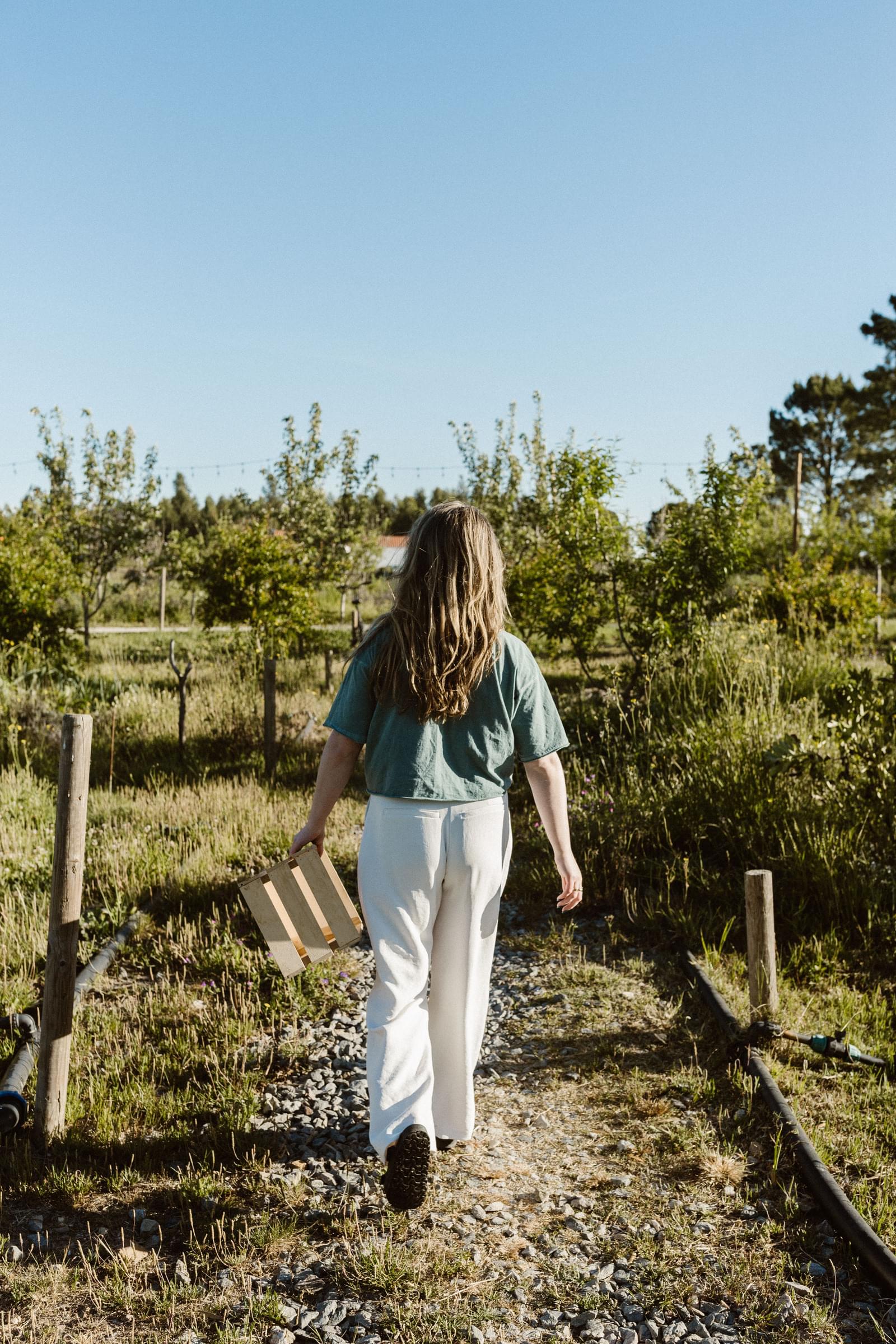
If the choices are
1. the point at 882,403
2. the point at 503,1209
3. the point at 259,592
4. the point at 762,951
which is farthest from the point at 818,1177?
the point at 882,403

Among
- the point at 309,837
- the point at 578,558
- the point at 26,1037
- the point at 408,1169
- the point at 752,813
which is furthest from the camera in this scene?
the point at 578,558

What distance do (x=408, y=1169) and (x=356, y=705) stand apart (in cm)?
124

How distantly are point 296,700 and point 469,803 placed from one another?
866 centimetres

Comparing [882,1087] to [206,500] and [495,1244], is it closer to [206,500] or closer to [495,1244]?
[495,1244]

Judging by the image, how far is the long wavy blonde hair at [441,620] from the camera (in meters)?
2.49

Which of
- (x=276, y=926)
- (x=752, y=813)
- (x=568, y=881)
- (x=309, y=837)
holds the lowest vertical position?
(x=752, y=813)

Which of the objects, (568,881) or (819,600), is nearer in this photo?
(568,881)

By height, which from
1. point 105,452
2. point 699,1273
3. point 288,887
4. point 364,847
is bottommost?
point 699,1273

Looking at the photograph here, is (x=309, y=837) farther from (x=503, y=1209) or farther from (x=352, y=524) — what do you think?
(x=352, y=524)

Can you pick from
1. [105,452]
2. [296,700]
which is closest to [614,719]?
[296,700]

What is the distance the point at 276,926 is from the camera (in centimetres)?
288

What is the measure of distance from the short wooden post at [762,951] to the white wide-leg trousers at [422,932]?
4.99ft

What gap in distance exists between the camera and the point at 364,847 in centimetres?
258

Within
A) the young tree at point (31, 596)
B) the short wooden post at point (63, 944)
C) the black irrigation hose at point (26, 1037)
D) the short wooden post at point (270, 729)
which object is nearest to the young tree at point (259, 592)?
the young tree at point (31, 596)
